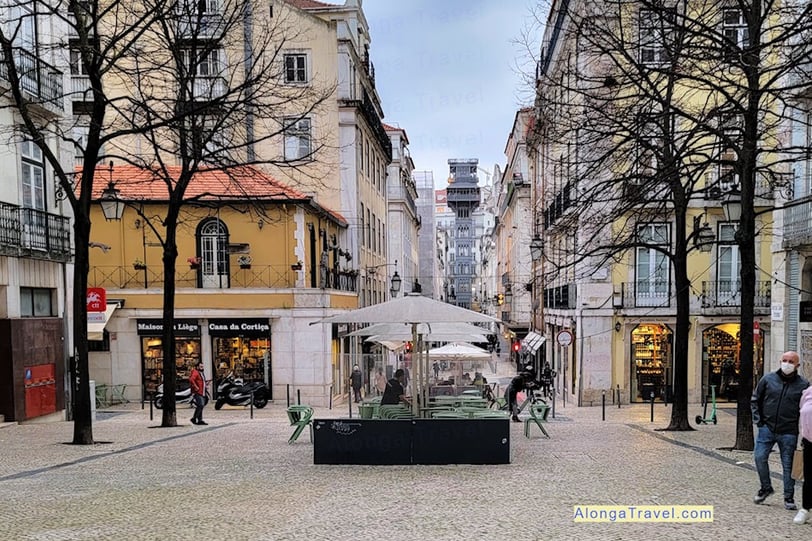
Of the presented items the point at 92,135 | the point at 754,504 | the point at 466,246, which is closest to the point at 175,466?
the point at 92,135

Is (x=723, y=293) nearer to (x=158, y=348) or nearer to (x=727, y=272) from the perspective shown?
(x=727, y=272)

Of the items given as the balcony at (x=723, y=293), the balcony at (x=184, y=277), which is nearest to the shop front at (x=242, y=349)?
the balcony at (x=184, y=277)

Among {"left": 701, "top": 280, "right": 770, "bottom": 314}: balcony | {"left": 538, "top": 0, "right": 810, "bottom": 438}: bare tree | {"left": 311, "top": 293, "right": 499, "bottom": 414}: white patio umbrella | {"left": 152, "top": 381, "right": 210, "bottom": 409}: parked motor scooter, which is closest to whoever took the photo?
{"left": 311, "top": 293, "right": 499, "bottom": 414}: white patio umbrella

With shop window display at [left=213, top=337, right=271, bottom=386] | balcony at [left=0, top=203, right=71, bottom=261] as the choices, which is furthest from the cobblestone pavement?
shop window display at [left=213, top=337, right=271, bottom=386]

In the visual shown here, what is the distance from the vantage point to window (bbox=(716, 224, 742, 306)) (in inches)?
995

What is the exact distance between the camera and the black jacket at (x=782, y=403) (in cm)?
675

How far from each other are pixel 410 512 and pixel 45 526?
3.40 meters

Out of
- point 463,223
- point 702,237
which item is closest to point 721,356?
point 702,237

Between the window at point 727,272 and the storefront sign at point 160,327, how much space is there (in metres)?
19.8

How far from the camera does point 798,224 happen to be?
16.0m

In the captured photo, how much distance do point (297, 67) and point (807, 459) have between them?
97.2 feet

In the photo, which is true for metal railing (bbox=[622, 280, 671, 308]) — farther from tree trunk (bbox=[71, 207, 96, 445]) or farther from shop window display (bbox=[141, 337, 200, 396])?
tree trunk (bbox=[71, 207, 96, 445])

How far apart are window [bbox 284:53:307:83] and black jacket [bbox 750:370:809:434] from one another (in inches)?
1116

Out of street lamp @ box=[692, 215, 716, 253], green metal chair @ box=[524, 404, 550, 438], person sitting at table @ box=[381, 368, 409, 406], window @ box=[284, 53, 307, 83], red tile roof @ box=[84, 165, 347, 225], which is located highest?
window @ box=[284, 53, 307, 83]
